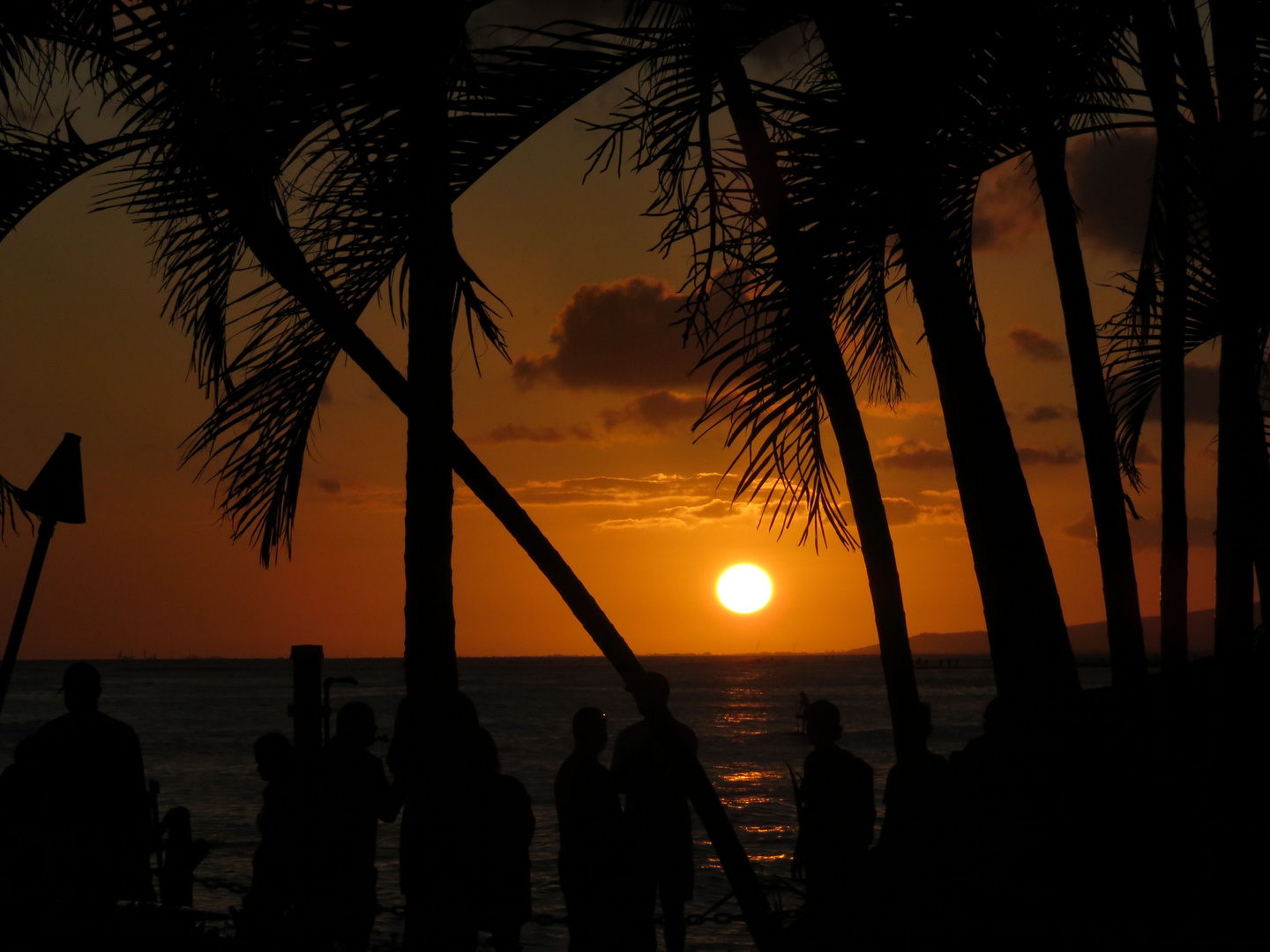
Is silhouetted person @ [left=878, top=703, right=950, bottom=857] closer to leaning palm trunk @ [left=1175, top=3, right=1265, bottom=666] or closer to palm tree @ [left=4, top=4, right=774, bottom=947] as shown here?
palm tree @ [left=4, top=4, right=774, bottom=947]

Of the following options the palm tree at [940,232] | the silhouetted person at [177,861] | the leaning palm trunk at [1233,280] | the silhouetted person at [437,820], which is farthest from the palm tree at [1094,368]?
the silhouetted person at [177,861]

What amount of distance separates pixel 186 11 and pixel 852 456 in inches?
120

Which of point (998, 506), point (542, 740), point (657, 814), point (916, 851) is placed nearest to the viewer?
point (998, 506)

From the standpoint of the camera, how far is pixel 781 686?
103062mm

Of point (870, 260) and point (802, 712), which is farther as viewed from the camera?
point (802, 712)

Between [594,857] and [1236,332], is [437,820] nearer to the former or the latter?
[594,857]

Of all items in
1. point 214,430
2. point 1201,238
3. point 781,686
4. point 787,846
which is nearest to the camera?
A: point 214,430

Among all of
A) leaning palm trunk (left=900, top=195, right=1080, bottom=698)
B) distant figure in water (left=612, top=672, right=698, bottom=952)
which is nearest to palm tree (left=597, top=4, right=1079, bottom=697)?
leaning palm trunk (left=900, top=195, right=1080, bottom=698)

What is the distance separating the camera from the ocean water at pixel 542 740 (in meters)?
16.2

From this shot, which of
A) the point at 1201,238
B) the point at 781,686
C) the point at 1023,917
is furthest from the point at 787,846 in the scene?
the point at 781,686

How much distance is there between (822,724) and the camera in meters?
5.16

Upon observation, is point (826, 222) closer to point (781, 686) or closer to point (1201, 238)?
point (1201, 238)

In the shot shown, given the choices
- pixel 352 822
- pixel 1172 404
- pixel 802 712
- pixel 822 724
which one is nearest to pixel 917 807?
pixel 822 724

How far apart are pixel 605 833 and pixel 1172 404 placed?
458 centimetres
